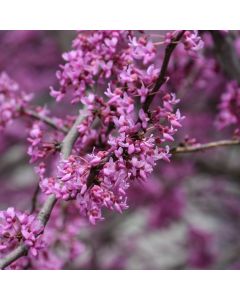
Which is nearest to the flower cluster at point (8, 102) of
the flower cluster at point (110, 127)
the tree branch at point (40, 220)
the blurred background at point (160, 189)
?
the flower cluster at point (110, 127)

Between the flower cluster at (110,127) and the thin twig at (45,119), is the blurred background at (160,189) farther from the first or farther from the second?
the flower cluster at (110,127)

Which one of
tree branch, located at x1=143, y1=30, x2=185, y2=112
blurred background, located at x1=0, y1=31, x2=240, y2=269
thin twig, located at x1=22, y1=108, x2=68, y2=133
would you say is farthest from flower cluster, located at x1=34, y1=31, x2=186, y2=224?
blurred background, located at x1=0, y1=31, x2=240, y2=269

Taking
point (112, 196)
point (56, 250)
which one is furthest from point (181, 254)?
point (112, 196)

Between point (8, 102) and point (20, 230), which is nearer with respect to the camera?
point (20, 230)

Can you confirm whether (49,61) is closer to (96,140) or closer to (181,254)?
(181,254)

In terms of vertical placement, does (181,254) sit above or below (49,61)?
below

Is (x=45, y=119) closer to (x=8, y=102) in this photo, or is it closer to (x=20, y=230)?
(x=8, y=102)

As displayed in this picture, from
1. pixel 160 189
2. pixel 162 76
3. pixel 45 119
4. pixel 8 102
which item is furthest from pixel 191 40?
pixel 160 189
